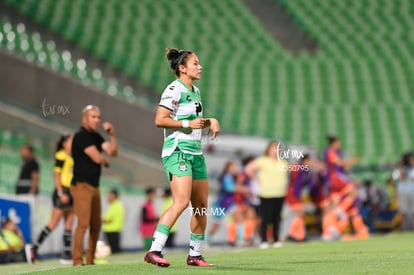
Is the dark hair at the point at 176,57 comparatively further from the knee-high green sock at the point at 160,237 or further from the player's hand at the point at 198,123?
the knee-high green sock at the point at 160,237

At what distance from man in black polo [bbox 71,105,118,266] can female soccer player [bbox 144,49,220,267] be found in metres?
2.76

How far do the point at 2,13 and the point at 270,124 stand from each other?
888cm

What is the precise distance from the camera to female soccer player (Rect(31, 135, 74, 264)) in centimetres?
1788

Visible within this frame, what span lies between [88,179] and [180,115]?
3186 millimetres

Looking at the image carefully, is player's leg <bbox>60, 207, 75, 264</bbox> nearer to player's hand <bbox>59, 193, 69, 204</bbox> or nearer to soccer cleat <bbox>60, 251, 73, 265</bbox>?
soccer cleat <bbox>60, 251, 73, 265</bbox>

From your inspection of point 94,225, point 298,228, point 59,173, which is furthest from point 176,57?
point 298,228

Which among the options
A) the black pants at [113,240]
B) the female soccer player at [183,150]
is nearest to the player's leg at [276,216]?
the black pants at [113,240]

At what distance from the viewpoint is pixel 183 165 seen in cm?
1182

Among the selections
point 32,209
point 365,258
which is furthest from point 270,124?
point 365,258

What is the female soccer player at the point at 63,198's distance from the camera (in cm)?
1788

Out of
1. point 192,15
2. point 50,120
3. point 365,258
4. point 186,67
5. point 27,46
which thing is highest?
point 192,15

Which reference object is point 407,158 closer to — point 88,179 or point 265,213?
point 265,213

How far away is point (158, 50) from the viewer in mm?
39062

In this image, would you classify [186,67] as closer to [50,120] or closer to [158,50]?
[50,120]
